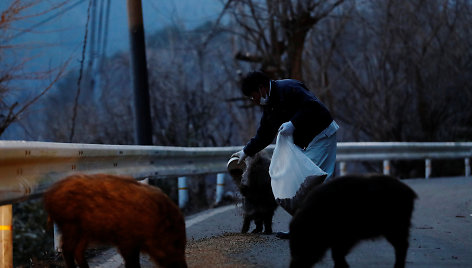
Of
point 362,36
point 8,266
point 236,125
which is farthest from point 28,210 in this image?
point 362,36

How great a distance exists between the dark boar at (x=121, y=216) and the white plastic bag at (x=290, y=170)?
259cm

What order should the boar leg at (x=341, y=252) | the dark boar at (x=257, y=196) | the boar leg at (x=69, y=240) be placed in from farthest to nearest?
the dark boar at (x=257, y=196) → the boar leg at (x=341, y=252) → the boar leg at (x=69, y=240)

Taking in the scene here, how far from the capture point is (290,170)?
6680 millimetres

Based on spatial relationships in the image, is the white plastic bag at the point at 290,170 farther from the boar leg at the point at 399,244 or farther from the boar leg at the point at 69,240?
the boar leg at the point at 69,240

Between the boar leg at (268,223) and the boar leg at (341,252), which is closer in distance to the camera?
the boar leg at (341,252)

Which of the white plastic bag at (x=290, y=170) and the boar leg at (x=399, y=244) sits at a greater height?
the white plastic bag at (x=290, y=170)

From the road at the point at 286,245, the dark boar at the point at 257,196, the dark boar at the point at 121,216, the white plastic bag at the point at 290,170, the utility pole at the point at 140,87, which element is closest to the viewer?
the dark boar at the point at 121,216

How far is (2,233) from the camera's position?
5.05 m

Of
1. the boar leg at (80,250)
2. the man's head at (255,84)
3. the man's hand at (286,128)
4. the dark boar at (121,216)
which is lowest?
the boar leg at (80,250)

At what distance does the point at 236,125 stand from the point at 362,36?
5358 mm

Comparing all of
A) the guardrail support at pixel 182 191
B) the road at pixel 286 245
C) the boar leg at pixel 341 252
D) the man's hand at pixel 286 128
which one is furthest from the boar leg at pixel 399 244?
the guardrail support at pixel 182 191

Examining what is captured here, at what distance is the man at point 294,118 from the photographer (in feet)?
22.3

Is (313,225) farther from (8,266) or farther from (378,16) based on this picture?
(378,16)

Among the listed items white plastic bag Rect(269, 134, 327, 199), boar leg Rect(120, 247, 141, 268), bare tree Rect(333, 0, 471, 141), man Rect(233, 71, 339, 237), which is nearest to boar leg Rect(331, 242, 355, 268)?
boar leg Rect(120, 247, 141, 268)
